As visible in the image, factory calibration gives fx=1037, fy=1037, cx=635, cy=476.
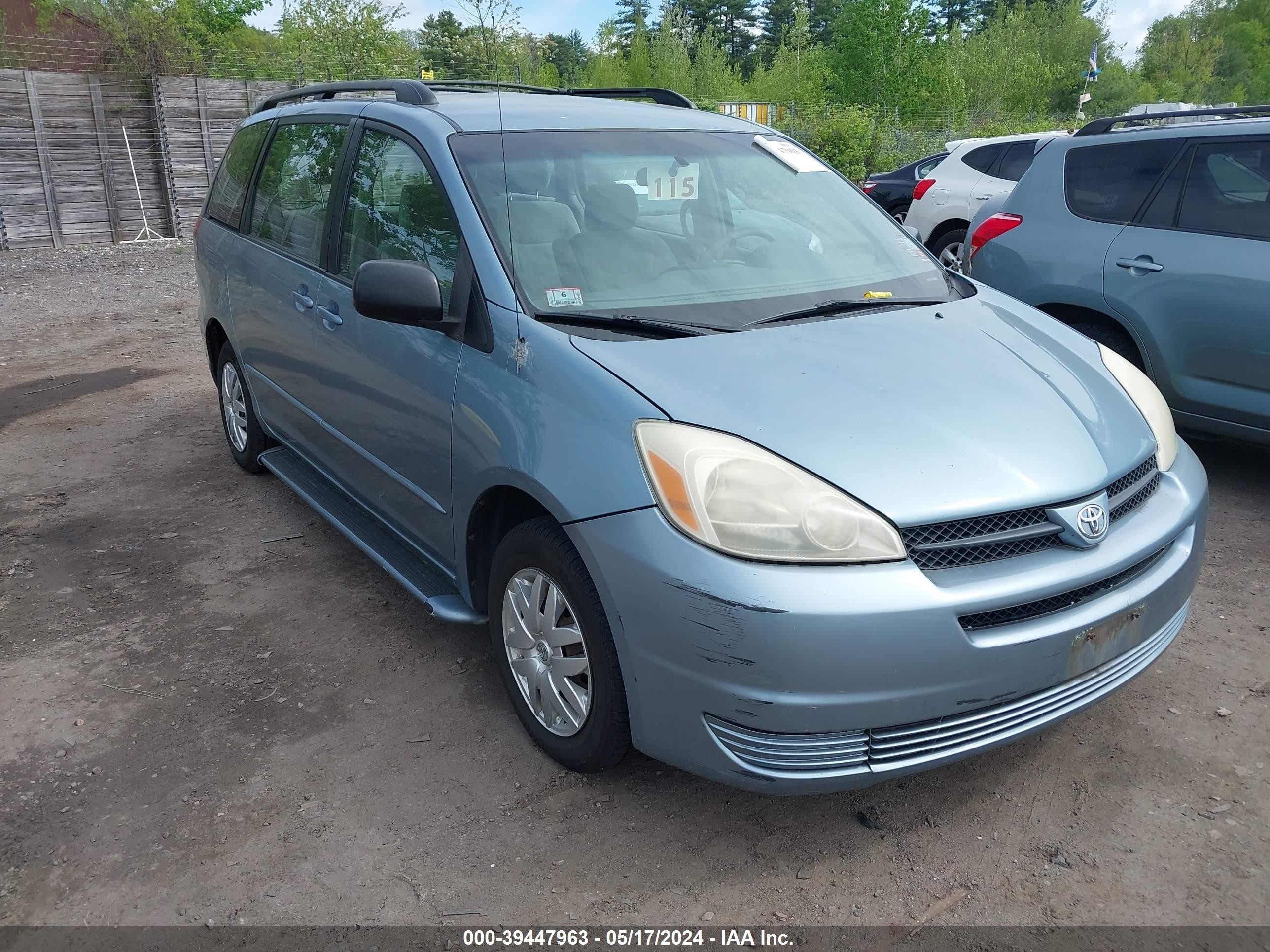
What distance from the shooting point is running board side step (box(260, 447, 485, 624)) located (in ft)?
10.9

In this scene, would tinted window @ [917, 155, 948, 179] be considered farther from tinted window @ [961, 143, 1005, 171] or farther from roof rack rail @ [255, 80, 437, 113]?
roof rack rail @ [255, 80, 437, 113]

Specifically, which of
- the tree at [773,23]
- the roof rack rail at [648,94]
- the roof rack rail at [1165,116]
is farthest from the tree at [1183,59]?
the roof rack rail at [648,94]

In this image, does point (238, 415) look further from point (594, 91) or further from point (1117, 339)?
point (1117, 339)

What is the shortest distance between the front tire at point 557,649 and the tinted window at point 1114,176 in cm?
400

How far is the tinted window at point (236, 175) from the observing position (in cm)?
500

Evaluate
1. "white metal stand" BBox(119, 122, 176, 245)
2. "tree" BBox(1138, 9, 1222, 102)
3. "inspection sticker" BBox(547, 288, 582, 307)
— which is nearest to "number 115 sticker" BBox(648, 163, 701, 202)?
"inspection sticker" BBox(547, 288, 582, 307)

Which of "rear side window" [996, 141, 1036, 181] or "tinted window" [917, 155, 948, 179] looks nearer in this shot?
"rear side window" [996, 141, 1036, 181]

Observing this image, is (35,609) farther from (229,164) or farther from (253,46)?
(253,46)

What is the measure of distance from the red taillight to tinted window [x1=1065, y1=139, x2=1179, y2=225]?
32cm

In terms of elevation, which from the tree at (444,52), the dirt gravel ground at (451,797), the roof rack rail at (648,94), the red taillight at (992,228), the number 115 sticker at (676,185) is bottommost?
the dirt gravel ground at (451,797)

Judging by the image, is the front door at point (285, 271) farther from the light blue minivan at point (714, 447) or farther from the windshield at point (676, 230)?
the windshield at point (676, 230)

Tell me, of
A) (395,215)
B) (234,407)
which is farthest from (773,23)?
(395,215)

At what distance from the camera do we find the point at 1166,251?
16.4ft

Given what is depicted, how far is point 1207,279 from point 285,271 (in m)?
4.13
